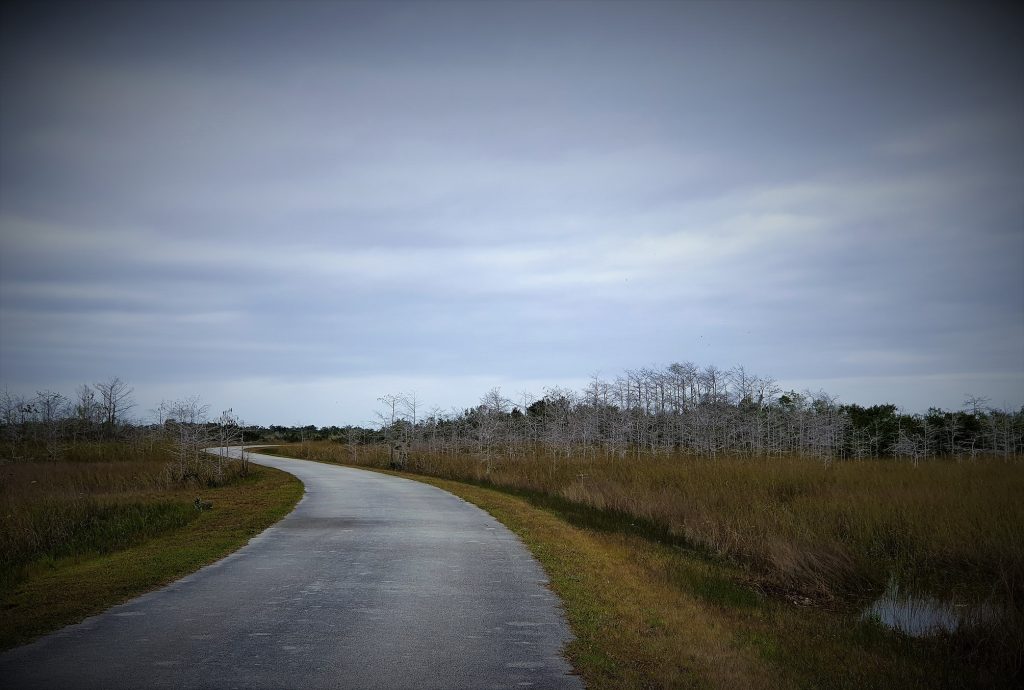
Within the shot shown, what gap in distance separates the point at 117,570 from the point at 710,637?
8696 millimetres

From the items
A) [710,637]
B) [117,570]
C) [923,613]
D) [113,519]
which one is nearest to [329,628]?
[710,637]

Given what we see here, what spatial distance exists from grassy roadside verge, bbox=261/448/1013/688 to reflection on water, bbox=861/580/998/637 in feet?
1.48

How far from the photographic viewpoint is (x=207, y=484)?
79.3ft

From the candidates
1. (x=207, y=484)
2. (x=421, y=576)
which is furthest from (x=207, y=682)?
(x=207, y=484)

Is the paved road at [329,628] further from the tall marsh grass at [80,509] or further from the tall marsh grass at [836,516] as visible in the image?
the tall marsh grass at [836,516]

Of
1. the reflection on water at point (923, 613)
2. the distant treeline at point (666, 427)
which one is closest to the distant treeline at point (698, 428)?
the distant treeline at point (666, 427)

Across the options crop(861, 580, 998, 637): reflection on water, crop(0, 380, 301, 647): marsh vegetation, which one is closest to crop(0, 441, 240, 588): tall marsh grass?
crop(0, 380, 301, 647): marsh vegetation

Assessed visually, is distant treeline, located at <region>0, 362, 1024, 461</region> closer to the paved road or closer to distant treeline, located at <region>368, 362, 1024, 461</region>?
distant treeline, located at <region>368, 362, 1024, 461</region>

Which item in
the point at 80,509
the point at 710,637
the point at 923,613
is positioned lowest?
the point at 923,613

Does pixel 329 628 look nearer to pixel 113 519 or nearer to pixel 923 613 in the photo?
pixel 923 613

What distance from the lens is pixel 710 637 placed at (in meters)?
7.19

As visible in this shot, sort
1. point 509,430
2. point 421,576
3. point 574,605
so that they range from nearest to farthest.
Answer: point 574,605, point 421,576, point 509,430

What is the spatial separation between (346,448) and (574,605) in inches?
1701

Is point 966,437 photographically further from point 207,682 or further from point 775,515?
point 207,682
